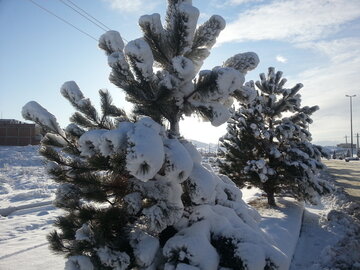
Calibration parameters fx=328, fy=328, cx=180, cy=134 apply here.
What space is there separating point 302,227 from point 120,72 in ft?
22.5

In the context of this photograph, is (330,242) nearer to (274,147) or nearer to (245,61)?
(274,147)

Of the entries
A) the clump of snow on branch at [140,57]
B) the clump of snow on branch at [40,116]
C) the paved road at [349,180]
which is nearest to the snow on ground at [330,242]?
the clump of snow on branch at [140,57]

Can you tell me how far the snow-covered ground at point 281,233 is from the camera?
537 cm

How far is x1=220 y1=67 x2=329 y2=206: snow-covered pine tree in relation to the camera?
9227mm

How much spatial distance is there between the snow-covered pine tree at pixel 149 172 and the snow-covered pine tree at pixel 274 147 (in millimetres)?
5504

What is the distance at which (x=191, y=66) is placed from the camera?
3467 millimetres

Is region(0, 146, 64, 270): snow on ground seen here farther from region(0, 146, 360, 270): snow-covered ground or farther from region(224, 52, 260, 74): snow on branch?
region(224, 52, 260, 74): snow on branch

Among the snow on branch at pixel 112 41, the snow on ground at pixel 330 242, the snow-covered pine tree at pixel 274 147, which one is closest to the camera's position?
the snow on branch at pixel 112 41

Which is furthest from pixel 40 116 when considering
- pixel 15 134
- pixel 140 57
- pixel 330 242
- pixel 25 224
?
pixel 15 134

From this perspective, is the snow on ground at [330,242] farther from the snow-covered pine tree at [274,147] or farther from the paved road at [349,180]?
the paved road at [349,180]

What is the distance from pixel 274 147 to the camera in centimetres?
967

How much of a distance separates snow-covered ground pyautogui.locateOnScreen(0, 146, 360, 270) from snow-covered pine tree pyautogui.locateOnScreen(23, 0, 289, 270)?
71 centimetres

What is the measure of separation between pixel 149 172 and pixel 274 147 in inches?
300

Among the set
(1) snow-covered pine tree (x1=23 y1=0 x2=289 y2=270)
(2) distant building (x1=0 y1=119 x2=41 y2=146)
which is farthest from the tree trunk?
(2) distant building (x1=0 y1=119 x2=41 y2=146)
